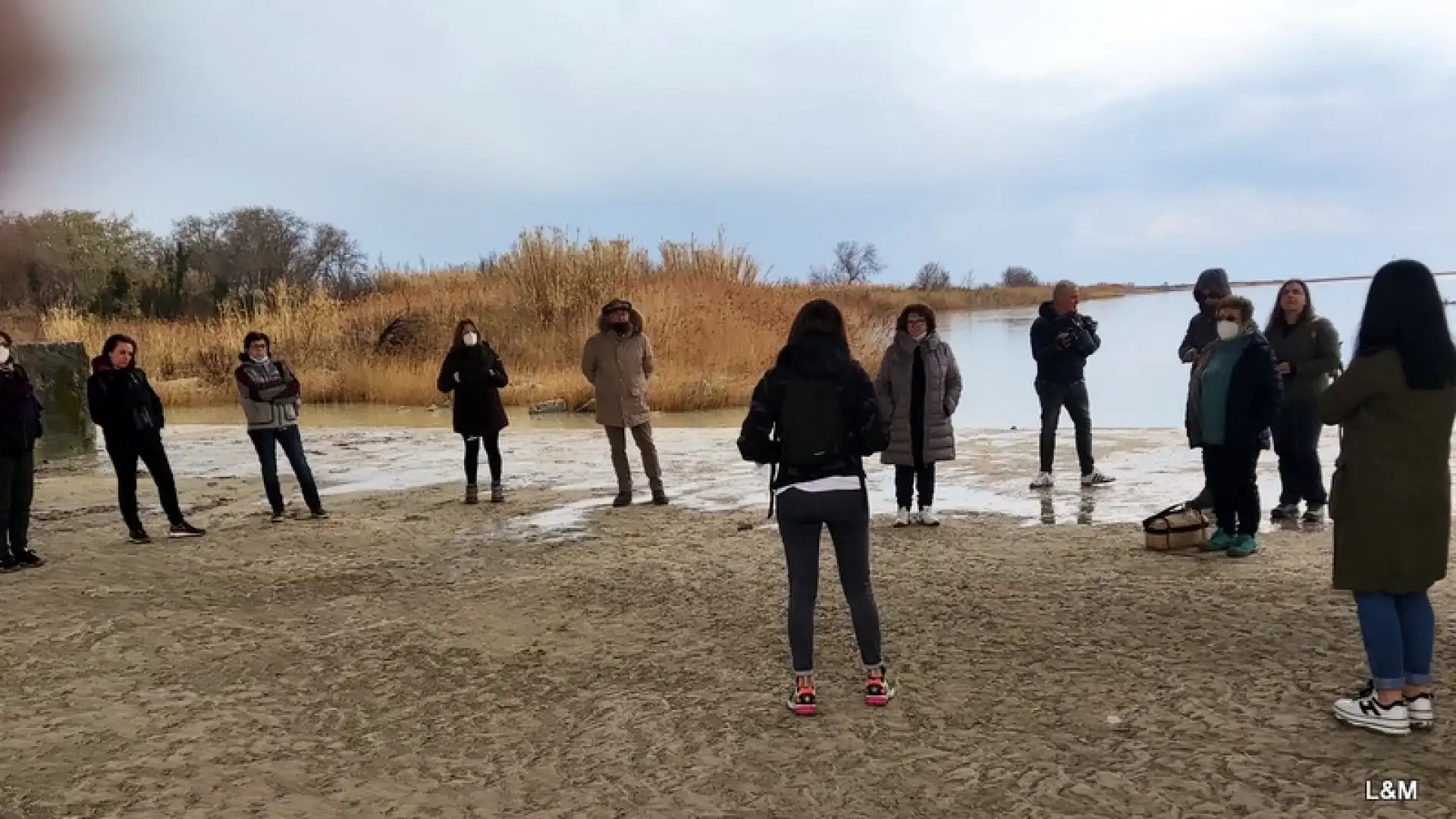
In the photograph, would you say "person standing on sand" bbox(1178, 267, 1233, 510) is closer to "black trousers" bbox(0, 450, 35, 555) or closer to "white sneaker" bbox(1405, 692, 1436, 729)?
"white sneaker" bbox(1405, 692, 1436, 729)

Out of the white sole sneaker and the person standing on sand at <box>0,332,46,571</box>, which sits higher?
the person standing on sand at <box>0,332,46,571</box>

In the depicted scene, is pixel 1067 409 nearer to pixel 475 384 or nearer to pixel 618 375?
pixel 618 375

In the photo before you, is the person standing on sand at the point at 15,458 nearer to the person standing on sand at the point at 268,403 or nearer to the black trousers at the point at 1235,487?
the person standing on sand at the point at 268,403

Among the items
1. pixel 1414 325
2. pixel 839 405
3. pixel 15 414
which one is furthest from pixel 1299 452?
pixel 15 414

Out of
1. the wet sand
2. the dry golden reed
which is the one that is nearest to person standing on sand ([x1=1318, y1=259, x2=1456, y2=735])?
the wet sand

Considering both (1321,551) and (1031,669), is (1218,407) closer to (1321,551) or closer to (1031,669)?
(1321,551)

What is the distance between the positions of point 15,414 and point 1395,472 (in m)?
7.22

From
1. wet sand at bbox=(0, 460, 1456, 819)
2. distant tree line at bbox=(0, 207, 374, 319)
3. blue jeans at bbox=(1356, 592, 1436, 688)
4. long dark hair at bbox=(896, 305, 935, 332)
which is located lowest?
wet sand at bbox=(0, 460, 1456, 819)

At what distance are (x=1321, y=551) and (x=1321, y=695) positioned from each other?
247cm

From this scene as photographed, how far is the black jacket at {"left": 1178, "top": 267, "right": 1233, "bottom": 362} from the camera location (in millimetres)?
7426

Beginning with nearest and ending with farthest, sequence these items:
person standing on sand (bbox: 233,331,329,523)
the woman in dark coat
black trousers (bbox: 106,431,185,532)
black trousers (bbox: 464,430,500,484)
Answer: black trousers (bbox: 106,431,185,532), person standing on sand (bbox: 233,331,329,523), the woman in dark coat, black trousers (bbox: 464,430,500,484)

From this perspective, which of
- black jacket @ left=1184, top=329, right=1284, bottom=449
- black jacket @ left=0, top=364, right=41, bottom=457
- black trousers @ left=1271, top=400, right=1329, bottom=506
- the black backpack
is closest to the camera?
the black backpack

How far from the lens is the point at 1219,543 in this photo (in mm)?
6281

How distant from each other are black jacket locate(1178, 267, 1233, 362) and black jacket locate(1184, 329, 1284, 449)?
3.80ft
